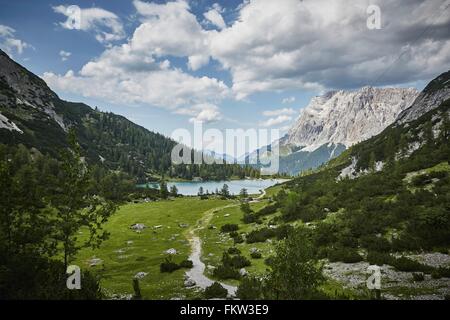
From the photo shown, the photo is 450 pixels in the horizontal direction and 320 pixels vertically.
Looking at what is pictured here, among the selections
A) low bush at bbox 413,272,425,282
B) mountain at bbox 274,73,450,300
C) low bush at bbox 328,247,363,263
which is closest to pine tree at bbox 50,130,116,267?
mountain at bbox 274,73,450,300

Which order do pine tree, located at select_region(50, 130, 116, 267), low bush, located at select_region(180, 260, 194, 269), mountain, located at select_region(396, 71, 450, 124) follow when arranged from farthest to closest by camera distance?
1. mountain, located at select_region(396, 71, 450, 124)
2. low bush, located at select_region(180, 260, 194, 269)
3. pine tree, located at select_region(50, 130, 116, 267)

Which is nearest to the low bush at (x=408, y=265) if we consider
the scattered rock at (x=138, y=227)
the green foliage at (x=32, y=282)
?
the green foliage at (x=32, y=282)

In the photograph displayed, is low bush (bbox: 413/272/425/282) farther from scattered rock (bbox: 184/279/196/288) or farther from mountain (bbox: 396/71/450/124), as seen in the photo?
mountain (bbox: 396/71/450/124)

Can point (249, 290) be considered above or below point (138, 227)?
above

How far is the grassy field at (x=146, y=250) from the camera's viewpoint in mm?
32062

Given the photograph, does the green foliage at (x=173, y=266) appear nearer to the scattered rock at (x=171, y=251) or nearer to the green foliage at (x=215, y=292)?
the scattered rock at (x=171, y=251)

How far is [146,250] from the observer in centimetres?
5131

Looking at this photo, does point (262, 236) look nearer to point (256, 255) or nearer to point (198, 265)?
point (256, 255)

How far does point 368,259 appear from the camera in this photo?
31812mm

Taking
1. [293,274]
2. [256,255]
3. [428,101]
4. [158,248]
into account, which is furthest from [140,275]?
[428,101]

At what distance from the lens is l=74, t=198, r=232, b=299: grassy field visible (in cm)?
3206

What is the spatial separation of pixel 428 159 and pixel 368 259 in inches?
1426
